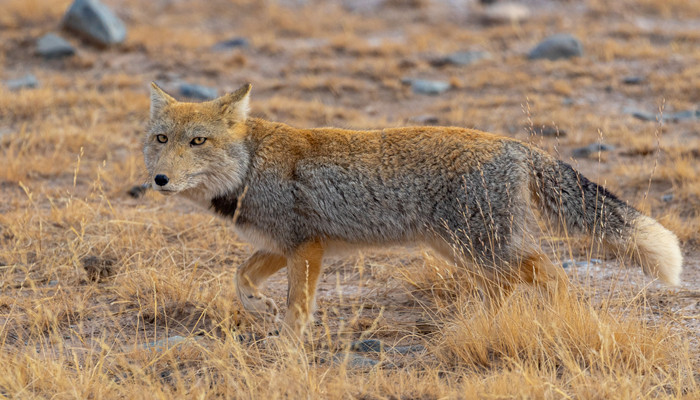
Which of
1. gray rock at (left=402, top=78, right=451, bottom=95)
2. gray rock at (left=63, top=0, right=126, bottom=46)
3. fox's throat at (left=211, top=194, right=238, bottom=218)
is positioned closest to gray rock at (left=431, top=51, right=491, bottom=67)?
gray rock at (left=402, top=78, right=451, bottom=95)

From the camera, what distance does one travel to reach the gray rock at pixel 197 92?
12.8 meters

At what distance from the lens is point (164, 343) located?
17.0 feet

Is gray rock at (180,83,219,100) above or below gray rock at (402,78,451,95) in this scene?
above

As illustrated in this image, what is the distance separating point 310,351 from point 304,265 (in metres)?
0.67

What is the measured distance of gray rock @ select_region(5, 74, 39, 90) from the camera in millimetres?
13102

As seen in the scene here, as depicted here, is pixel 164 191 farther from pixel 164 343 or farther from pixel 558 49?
pixel 558 49

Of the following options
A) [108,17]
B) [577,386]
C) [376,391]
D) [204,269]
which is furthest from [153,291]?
[108,17]

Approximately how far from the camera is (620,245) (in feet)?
18.0

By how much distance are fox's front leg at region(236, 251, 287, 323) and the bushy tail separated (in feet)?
7.02

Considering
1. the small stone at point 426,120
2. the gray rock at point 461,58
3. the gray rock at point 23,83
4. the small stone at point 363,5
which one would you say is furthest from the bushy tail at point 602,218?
the small stone at point 363,5

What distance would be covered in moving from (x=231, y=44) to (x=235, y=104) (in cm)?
1186

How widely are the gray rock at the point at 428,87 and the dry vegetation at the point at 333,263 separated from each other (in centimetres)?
18

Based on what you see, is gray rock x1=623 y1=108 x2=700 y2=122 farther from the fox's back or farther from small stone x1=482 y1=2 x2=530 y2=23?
small stone x1=482 y1=2 x2=530 y2=23

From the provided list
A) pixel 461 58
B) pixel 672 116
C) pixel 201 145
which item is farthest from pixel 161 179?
pixel 461 58
